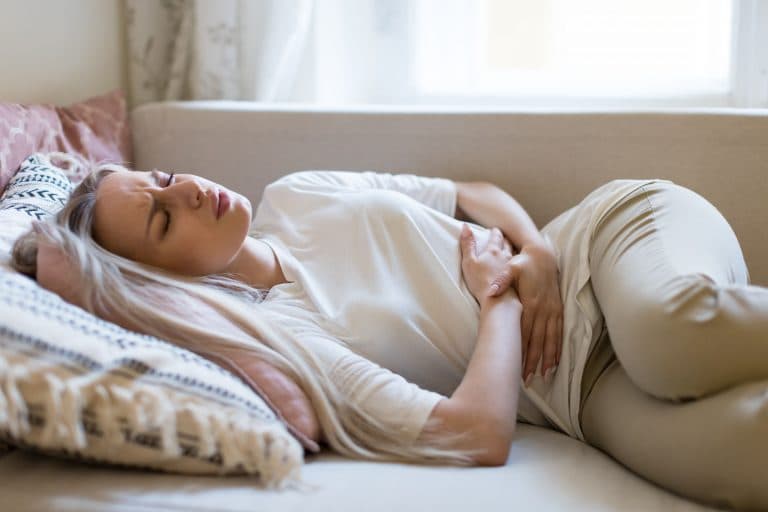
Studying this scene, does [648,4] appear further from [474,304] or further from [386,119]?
[474,304]

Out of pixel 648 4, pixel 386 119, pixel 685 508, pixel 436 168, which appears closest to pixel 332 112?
pixel 386 119

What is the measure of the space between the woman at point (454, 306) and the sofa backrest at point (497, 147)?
0.42 ft

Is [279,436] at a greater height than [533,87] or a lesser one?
lesser

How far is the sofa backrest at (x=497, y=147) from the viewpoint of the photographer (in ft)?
5.53

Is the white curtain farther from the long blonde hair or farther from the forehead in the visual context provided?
the long blonde hair

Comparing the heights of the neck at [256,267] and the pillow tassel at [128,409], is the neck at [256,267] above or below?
above

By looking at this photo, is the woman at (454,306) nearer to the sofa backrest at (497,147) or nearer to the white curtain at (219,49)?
the sofa backrest at (497,147)

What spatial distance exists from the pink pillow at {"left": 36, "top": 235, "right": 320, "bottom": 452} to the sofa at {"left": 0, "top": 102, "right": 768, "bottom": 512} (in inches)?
2.1

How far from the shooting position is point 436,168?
6.07 feet

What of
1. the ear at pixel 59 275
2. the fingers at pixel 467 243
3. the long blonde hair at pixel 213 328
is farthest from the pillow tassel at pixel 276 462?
the fingers at pixel 467 243

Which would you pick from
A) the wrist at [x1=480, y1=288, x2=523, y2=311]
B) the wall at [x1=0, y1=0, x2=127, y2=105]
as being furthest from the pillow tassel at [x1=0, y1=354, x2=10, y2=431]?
the wall at [x1=0, y1=0, x2=127, y2=105]

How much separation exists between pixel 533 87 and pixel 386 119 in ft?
1.72

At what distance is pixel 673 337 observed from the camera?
1104 millimetres

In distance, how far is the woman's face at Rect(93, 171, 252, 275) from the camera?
4.42ft
